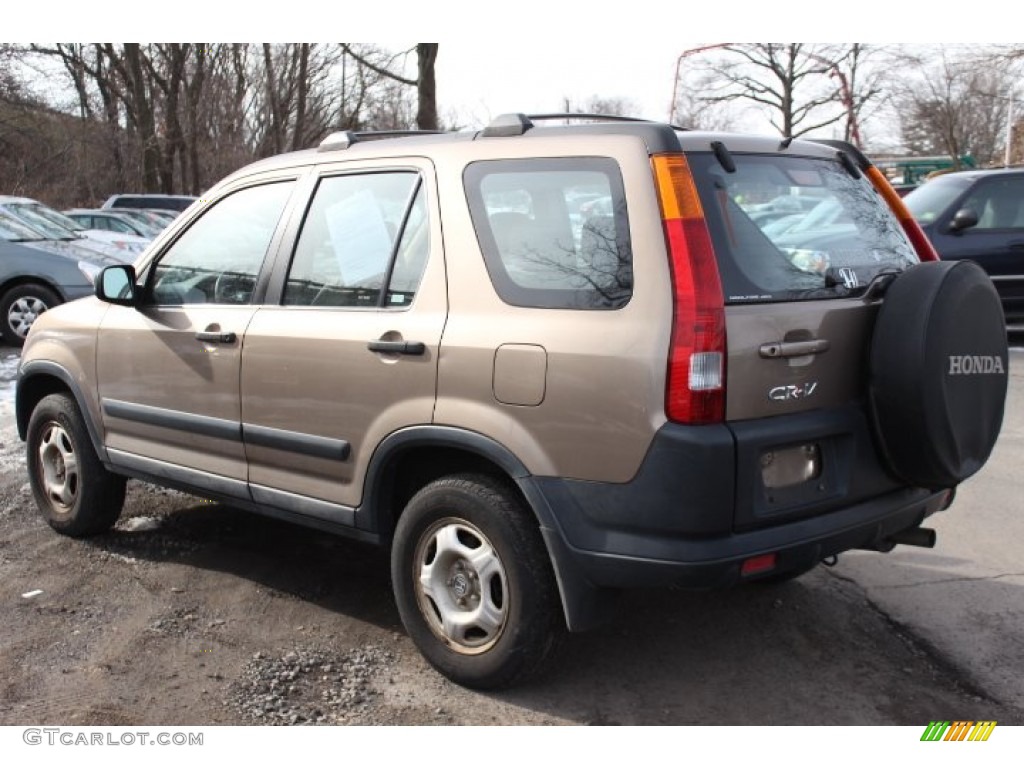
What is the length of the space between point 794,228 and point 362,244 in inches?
62.7

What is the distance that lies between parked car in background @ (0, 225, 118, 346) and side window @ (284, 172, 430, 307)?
7.96 metres

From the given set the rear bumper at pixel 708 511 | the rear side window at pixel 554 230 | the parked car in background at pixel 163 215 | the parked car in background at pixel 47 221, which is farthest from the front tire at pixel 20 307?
the parked car in background at pixel 163 215

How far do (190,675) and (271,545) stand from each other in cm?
144

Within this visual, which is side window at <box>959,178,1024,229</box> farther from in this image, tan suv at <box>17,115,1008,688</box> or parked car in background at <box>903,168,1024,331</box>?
tan suv at <box>17,115,1008,688</box>

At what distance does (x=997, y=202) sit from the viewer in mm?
10406

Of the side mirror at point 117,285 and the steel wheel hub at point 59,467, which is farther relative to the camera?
the steel wheel hub at point 59,467

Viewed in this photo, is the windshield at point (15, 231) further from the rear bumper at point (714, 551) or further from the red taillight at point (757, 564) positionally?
the red taillight at point (757, 564)

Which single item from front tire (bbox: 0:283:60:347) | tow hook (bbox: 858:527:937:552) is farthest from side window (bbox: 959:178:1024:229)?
front tire (bbox: 0:283:60:347)

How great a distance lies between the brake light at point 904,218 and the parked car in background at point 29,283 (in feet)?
30.8

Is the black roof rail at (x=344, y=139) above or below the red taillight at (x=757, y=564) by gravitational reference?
→ above

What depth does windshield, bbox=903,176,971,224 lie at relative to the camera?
10.5 m

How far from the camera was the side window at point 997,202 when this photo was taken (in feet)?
34.0
